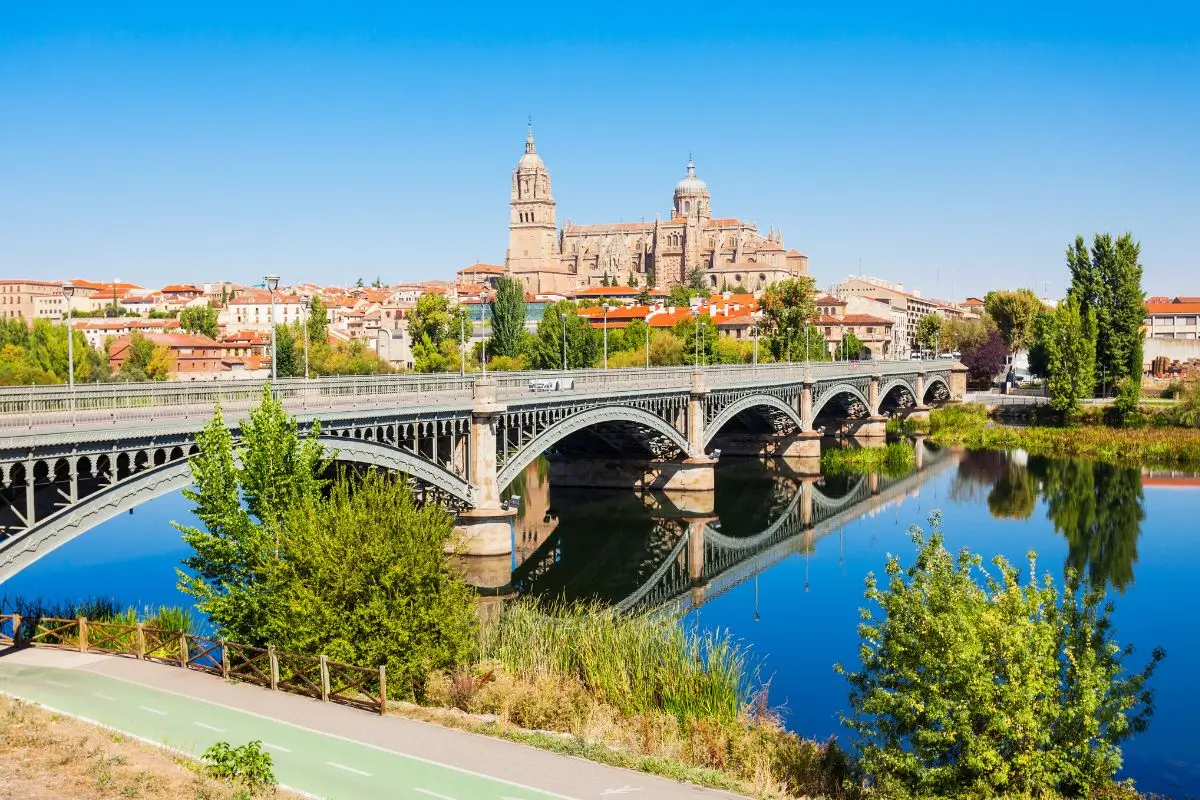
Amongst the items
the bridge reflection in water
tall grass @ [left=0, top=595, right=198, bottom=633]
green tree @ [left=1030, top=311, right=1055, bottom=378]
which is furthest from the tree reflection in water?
green tree @ [left=1030, top=311, right=1055, bottom=378]

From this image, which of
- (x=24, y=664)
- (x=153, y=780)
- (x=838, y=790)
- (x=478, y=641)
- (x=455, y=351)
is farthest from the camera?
(x=455, y=351)

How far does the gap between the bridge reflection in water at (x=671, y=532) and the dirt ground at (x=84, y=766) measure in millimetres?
19318

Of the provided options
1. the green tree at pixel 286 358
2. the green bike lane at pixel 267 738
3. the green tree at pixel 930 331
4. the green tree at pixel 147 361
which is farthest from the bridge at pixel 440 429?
the green tree at pixel 930 331

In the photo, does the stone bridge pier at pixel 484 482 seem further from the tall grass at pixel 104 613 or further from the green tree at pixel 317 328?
the green tree at pixel 317 328

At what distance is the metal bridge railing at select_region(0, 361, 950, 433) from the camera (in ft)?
72.5

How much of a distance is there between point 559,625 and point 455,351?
7463 cm

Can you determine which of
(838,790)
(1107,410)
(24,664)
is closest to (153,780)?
(24,664)

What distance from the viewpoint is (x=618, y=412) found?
4644cm

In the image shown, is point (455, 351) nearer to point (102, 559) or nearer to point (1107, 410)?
point (1107, 410)

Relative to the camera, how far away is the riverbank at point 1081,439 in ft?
225

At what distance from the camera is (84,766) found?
13.8 meters

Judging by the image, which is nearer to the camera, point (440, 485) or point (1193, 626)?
point (1193, 626)

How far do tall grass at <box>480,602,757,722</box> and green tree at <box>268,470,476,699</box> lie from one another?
230 centimetres

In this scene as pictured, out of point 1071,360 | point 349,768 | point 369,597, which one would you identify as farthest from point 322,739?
point 1071,360
